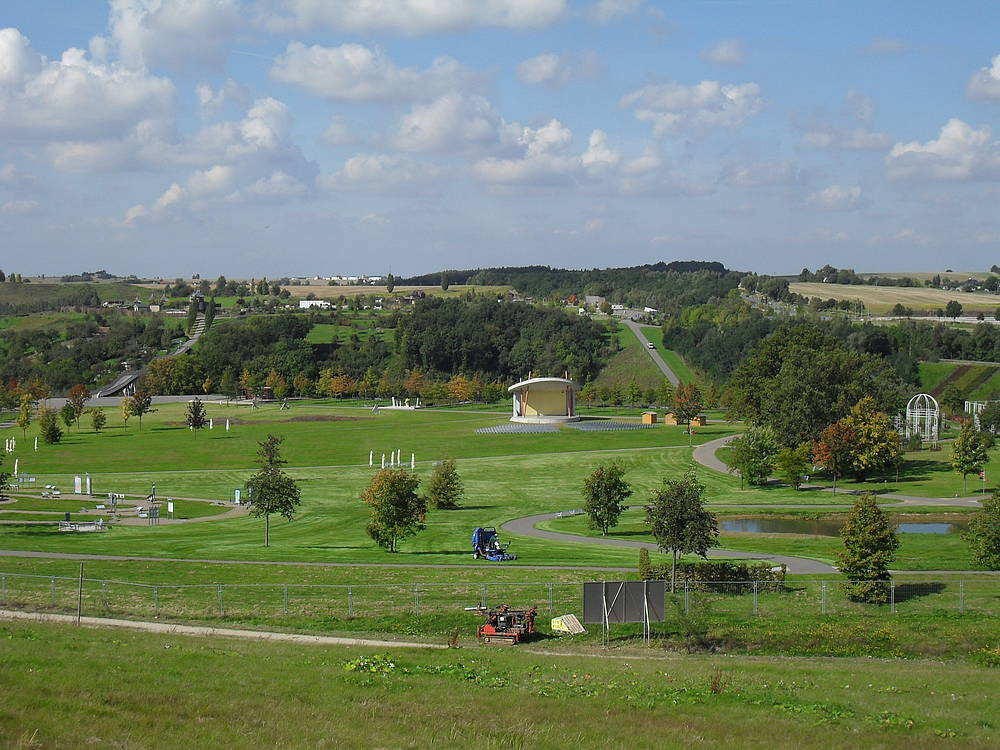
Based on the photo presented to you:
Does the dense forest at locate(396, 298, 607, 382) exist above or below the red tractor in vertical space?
above

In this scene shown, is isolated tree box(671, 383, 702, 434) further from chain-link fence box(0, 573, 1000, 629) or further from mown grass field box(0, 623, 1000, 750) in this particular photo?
mown grass field box(0, 623, 1000, 750)

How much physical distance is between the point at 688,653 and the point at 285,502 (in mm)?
23214

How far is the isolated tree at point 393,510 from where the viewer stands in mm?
40656

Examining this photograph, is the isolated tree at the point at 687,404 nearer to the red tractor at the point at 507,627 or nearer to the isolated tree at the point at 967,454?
the isolated tree at the point at 967,454

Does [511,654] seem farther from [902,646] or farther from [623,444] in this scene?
[623,444]

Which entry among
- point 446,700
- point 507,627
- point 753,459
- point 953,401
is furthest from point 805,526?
point 953,401

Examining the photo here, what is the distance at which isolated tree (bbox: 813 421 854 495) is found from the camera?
220 ft

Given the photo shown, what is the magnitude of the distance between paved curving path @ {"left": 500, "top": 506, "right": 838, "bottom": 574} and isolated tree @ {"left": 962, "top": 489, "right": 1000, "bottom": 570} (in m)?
4.36

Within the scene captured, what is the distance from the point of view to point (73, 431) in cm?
11044

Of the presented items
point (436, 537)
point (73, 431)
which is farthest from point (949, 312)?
point (436, 537)

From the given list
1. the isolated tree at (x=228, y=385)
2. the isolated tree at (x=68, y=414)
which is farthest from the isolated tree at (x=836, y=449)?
the isolated tree at (x=228, y=385)

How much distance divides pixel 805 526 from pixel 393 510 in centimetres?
2187

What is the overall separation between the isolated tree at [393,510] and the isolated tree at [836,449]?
35.1 meters

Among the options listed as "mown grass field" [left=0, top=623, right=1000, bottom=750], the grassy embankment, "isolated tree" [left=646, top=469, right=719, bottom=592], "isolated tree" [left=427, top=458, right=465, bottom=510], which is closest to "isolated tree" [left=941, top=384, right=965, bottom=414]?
the grassy embankment
